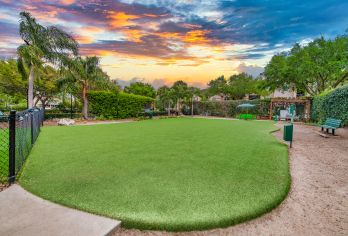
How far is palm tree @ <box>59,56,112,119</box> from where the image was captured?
63.1 ft

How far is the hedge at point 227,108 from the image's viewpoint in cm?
2742

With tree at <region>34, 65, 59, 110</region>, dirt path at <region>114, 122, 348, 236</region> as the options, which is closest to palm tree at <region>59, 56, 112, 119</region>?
tree at <region>34, 65, 59, 110</region>

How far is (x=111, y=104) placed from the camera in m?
21.2

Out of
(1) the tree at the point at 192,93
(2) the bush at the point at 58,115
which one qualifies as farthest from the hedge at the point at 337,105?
(2) the bush at the point at 58,115

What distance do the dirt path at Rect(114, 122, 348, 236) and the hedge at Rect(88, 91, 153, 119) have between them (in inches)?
708

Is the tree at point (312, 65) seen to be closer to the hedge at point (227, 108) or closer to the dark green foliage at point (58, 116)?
the hedge at point (227, 108)

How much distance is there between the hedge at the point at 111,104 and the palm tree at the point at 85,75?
0.82 metres

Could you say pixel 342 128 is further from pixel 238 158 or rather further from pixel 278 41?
pixel 238 158

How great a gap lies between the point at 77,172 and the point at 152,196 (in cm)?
212

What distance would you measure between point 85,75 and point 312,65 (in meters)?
24.1

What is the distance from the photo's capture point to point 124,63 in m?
18.9

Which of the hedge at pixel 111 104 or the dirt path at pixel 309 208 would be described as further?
the hedge at pixel 111 104

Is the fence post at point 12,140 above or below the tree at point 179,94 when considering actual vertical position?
below

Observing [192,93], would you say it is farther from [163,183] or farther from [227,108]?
[163,183]
